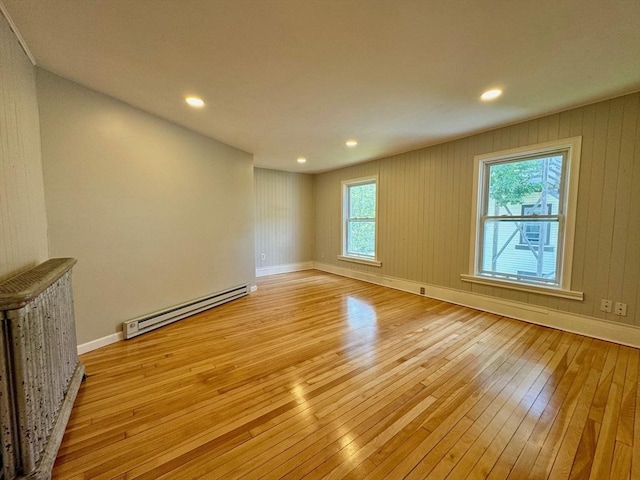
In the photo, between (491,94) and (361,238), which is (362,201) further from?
(491,94)

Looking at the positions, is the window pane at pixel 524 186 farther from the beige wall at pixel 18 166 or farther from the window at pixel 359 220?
the beige wall at pixel 18 166

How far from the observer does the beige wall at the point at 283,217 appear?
5660 mm

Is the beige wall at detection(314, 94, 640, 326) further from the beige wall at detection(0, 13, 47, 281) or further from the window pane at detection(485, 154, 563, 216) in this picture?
the beige wall at detection(0, 13, 47, 281)

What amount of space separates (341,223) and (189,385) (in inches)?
172

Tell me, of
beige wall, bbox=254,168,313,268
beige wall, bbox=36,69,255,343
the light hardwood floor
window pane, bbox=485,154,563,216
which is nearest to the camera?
the light hardwood floor

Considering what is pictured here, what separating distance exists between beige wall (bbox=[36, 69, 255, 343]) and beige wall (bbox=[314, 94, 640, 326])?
9.71 feet

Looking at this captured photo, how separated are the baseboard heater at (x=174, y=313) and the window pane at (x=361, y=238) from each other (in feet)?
8.69

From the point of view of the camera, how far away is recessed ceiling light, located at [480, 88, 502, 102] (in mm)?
2344

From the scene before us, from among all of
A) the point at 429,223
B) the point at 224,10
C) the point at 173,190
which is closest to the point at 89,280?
the point at 173,190

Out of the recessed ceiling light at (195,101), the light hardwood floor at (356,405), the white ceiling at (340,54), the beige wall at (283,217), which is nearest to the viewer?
the light hardwood floor at (356,405)

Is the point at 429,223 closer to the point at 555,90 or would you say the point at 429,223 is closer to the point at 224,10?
the point at 555,90

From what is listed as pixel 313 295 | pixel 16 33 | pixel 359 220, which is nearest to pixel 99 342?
pixel 16 33

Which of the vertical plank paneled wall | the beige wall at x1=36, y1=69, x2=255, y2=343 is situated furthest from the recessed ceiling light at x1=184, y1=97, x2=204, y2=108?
the vertical plank paneled wall

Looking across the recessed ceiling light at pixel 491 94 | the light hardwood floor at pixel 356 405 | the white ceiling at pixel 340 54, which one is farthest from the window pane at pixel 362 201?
the light hardwood floor at pixel 356 405
